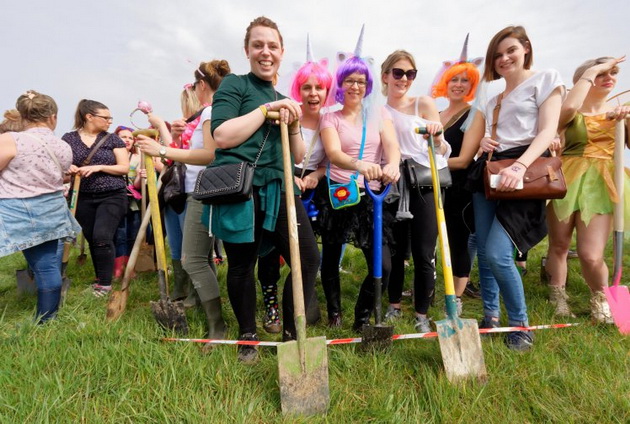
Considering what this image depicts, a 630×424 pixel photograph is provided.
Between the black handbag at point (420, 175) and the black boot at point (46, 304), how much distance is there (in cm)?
326

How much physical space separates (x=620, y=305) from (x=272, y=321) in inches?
115

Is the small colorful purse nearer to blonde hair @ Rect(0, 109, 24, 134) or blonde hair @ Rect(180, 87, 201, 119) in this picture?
blonde hair @ Rect(180, 87, 201, 119)

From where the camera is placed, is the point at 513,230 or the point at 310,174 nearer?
the point at 513,230

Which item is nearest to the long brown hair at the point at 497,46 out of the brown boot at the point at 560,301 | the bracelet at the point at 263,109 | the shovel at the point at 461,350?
the bracelet at the point at 263,109

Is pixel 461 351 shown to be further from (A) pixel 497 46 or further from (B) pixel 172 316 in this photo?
(A) pixel 497 46

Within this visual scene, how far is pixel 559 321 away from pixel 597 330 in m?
0.36

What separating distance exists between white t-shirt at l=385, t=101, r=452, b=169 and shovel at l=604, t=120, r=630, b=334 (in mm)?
1381

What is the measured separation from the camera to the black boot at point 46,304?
10.3 ft

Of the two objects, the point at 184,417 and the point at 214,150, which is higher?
the point at 214,150

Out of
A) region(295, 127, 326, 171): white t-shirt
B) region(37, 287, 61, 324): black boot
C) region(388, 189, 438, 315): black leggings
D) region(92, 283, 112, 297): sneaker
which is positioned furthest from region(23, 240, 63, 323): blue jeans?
region(388, 189, 438, 315): black leggings

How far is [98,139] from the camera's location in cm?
452

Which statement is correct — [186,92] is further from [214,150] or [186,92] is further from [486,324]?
[486,324]

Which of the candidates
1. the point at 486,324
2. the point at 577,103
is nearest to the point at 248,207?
the point at 486,324

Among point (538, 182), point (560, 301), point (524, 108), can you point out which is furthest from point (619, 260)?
point (524, 108)
